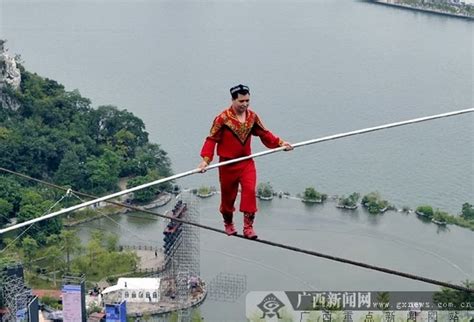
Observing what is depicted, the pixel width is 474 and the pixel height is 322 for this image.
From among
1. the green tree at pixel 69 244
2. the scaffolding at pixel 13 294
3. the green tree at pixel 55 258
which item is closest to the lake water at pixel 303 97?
the green tree at pixel 69 244

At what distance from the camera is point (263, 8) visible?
25.9 m

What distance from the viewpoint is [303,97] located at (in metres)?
15.0

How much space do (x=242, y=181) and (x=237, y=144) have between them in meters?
0.08

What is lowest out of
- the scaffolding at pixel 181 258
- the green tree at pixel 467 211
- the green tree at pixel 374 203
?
the scaffolding at pixel 181 258

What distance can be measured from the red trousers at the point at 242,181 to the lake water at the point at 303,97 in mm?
5635

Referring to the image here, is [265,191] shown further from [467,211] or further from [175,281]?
[175,281]

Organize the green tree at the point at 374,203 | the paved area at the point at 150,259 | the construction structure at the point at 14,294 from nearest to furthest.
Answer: the construction structure at the point at 14,294 < the paved area at the point at 150,259 < the green tree at the point at 374,203

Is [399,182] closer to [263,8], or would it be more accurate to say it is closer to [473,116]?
[473,116]

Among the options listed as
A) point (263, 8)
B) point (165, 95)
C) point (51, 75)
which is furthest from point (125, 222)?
point (263, 8)

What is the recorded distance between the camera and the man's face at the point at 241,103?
1.77 m

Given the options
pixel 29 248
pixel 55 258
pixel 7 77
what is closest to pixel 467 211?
pixel 55 258

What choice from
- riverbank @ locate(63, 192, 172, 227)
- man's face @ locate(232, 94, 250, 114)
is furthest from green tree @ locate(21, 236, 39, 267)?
man's face @ locate(232, 94, 250, 114)

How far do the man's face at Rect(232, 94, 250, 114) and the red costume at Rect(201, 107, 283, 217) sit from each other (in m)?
0.03

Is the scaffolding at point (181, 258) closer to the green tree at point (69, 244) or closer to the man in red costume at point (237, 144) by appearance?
the green tree at point (69, 244)
